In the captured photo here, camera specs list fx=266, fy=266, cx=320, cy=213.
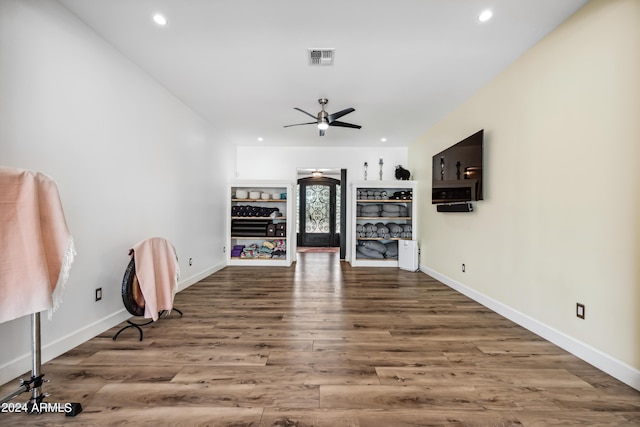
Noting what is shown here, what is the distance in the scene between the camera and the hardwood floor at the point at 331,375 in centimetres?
145

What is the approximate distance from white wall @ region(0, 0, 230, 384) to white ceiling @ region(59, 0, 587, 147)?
0.99 feet

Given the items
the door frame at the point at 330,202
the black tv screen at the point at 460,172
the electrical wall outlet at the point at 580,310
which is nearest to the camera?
the electrical wall outlet at the point at 580,310

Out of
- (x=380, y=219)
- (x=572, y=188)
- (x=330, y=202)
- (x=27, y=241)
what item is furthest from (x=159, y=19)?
(x=330, y=202)

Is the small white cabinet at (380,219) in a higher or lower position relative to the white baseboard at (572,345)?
higher

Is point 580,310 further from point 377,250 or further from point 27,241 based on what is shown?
point 377,250

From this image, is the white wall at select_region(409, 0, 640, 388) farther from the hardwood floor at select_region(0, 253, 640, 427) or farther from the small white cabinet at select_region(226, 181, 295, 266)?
the small white cabinet at select_region(226, 181, 295, 266)

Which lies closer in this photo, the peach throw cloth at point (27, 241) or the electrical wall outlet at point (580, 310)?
the peach throw cloth at point (27, 241)

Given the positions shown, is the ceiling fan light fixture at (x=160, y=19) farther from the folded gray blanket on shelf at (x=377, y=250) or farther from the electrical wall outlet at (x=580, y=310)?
the folded gray blanket on shelf at (x=377, y=250)

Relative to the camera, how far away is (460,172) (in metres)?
3.56

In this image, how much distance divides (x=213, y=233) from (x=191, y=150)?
1.62 m

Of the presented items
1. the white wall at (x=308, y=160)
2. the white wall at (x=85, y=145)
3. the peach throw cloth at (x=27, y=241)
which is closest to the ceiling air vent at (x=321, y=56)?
the white wall at (x=85, y=145)

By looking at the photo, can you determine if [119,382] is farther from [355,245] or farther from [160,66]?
[355,245]

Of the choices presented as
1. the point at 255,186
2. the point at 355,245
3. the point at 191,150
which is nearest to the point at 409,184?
the point at 355,245

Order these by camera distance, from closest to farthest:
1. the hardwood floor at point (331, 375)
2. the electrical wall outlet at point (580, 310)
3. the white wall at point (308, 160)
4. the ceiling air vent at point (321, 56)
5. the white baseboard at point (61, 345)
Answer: the hardwood floor at point (331, 375) → the white baseboard at point (61, 345) → the electrical wall outlet at point (580, 310) → the ceiling air vent at point (321, 56) → the white wall at point (308, 160)
